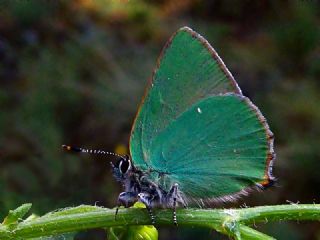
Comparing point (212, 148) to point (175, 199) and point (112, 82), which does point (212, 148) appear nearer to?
point (175, 199)

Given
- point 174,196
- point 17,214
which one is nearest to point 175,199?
point 174,196

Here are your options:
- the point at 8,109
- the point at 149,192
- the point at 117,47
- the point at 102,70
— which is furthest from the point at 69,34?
the point at 149,192

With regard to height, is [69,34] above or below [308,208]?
above

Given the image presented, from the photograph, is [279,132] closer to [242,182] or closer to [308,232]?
[308,232]

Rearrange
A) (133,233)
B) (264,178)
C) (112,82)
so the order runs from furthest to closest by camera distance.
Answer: (112,82) < (133,233) < (264,178)

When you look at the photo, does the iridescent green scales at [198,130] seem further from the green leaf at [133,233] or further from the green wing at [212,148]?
the green leaf at [133,233]

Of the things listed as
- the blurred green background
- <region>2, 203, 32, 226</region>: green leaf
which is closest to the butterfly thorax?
<region>2, 203, 32, 226</region>: green leaf

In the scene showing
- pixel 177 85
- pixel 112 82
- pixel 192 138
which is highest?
pixel 112 82
